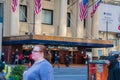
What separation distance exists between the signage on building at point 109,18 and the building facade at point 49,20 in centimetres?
118

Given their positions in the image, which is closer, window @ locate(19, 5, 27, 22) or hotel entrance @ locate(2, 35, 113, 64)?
hotel entrance @ locate(2, 35, 113, 64)

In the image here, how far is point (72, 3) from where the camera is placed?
64.6m

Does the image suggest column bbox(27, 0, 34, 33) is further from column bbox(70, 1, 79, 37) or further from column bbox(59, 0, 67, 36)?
column bbox(70, 1, 79, 37)

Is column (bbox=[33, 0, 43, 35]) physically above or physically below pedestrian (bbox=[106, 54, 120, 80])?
above

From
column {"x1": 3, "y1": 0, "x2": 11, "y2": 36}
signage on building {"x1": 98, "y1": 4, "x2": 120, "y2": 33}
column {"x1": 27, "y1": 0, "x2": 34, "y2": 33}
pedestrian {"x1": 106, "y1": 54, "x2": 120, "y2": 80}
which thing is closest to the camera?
pedestrian {"x1": 106, "y1": 54, "x2": 120, "y2": 80}

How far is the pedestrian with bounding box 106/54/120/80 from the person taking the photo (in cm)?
1396

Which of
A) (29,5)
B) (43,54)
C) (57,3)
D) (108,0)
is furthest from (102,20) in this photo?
(43,54)

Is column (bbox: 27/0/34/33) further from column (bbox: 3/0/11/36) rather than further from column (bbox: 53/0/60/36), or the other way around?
column (bbox: 53/0/60/36)

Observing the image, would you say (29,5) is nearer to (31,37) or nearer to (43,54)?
(31,37)

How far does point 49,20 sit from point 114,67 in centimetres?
4756

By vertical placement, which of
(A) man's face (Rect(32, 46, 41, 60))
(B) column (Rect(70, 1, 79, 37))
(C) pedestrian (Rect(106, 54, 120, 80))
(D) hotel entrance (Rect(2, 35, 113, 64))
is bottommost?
(D) hotel entrance (Rect(2, 35, 113, 64))

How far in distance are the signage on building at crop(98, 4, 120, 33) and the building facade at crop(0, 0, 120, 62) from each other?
3.86 feet

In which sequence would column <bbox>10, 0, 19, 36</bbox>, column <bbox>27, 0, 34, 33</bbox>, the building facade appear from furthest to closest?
column <bbox>27, 0, 34, 33</bbox>
the building facade
column <bbox>10, 0, 19, 36</bbox>

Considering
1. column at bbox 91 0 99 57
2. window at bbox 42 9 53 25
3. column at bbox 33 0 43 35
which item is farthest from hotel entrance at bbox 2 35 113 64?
window at bbox 42 9 53 25
